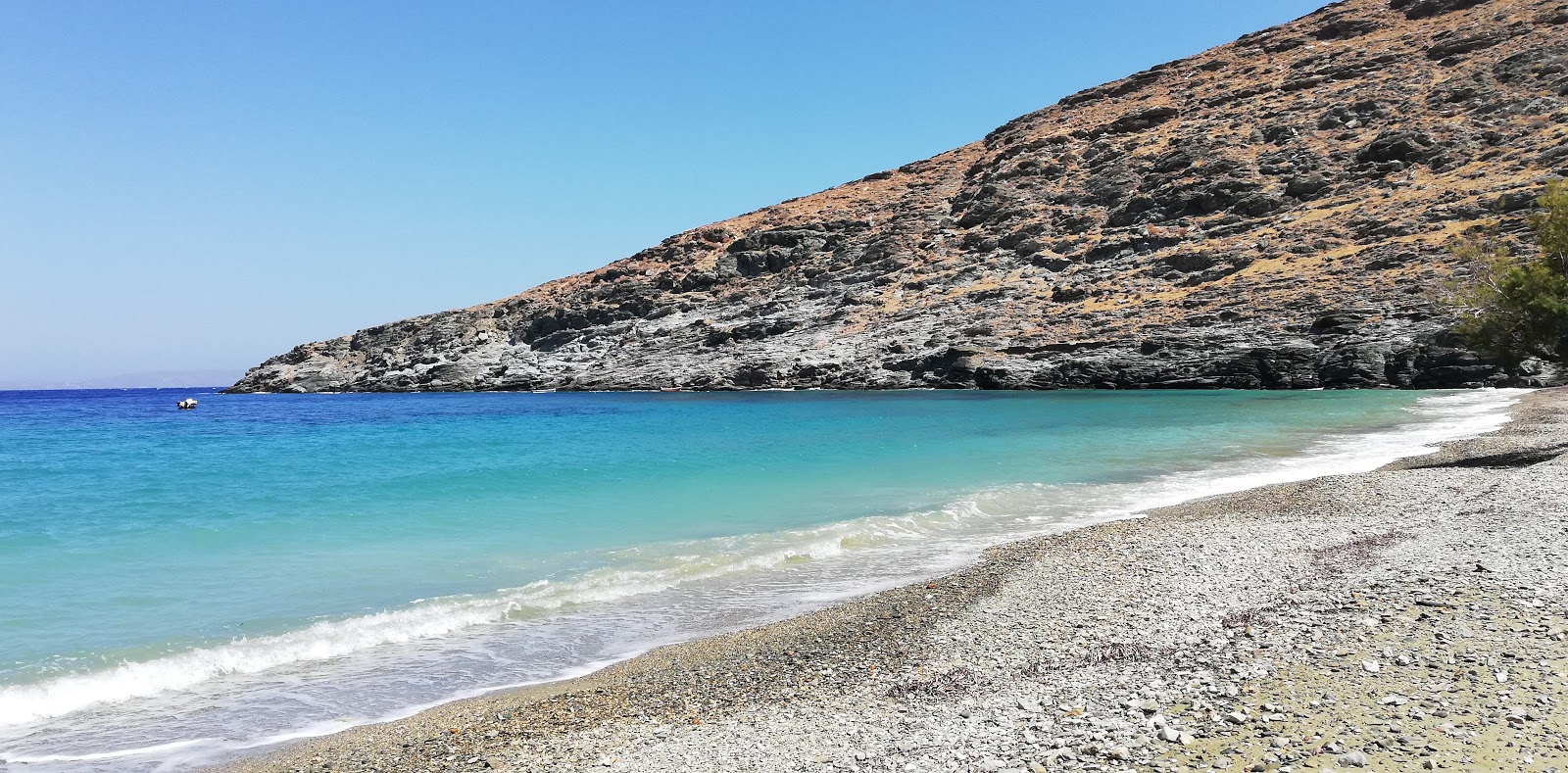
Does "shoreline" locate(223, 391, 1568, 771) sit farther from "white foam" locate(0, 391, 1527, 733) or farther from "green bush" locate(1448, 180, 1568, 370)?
"green bush" locate(1448, 180, 1568, 370)

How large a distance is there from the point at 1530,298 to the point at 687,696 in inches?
898

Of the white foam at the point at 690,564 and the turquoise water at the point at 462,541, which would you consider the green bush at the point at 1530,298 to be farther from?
the turquoise water at the point at 462,541

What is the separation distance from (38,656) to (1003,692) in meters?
10.1

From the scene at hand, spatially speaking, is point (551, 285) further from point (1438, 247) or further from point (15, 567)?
point (15, 567)

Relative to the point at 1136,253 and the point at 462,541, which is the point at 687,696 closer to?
the point at 462,541

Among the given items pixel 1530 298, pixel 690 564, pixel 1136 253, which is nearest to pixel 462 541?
pixel 690 564

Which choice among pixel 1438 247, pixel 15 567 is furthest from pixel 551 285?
pixel 15 567

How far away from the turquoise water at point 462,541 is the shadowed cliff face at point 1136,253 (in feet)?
81.3

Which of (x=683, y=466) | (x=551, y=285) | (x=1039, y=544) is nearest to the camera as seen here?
(x=1039, y=544)

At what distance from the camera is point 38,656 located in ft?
30.1

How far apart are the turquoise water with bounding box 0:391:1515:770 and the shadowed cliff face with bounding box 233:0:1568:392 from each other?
81.3ft

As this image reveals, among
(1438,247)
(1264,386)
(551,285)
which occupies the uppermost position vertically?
(551,285)

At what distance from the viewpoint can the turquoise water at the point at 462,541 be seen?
27.7 ft

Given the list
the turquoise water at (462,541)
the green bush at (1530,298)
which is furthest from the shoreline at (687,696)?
the green bush at (1530,298)
